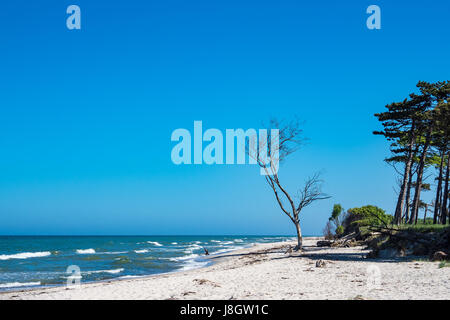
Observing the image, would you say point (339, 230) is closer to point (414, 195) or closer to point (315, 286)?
point (414, 195)

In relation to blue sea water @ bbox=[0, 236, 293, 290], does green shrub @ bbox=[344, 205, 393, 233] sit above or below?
above

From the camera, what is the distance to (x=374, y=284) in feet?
35.2

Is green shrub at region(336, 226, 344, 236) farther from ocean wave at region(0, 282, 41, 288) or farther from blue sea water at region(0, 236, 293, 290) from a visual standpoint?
ocean wave at region(0, 282, 41, 288)

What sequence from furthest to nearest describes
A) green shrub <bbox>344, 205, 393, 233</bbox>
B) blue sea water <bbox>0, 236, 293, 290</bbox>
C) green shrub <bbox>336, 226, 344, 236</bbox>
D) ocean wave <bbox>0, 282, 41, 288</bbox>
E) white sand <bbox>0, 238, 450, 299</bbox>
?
green shrub <bbox>336, 226, 344, 236</bbox> < green shrub <bbox>344, 205, 393, 233</bbox> < blue sea water <bbox>0, 236, 293, 290</bbox> < ocean wave <bbox>0, 282, 41, 288</bbox> < white sand <bbox>0, 238, 450, 299</bbox>

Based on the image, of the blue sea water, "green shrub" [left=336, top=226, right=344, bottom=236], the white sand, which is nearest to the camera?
the white sand

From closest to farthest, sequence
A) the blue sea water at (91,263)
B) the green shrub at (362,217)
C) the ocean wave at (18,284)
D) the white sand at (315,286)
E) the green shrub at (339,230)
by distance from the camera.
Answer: the white sand at (315,286) < the ocean wave at (18,284) < the blue sea water at (91,263) < the green shrub at (362,217) < the green shrub at (339,230)

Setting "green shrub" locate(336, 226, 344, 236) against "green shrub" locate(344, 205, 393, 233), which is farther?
"green shrub" locate(336, 226, 344, 236)

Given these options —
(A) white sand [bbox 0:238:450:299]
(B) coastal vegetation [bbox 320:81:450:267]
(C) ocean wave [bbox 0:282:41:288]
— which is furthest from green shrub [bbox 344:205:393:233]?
(C) ocean wave [bbox 0:282:41:288]

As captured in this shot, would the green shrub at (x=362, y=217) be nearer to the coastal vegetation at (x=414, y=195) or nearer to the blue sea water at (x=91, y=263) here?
the coastal vegetation at (x=414, y=195)

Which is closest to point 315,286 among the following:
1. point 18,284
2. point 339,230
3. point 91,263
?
point 18,284

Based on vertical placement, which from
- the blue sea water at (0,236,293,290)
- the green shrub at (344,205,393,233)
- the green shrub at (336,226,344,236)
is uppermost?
the green shrub at (344,205,393,233)

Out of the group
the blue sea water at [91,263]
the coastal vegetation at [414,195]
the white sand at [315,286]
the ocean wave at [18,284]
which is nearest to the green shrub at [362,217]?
the coastal vegetation at [414,195]
